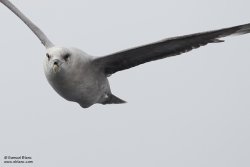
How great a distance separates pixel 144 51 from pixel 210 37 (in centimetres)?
138

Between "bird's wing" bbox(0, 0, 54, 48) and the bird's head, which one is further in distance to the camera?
"bird's wing" bbox(0, 0, 54, 48)

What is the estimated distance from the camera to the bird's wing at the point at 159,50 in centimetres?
1159

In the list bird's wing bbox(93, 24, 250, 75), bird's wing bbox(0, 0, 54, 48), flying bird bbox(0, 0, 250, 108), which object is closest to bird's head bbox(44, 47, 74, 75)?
flying bird bbox(0, 0, 250, 108)

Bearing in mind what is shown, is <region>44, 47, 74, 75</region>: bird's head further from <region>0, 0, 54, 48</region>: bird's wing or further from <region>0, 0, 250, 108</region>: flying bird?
<region>0, 0, 54, 48</region>: bird's wing

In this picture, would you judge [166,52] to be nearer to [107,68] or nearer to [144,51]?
[144,51]

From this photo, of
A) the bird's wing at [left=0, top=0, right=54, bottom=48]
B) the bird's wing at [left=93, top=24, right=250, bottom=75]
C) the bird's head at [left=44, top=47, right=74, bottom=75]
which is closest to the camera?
the bird's head at [left=44, top=47, right=74, bottom=75]

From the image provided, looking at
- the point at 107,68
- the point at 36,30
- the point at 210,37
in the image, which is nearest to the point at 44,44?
the point at 36,30

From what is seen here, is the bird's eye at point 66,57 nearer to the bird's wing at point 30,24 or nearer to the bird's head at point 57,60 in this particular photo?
the bird's head at point 57,60

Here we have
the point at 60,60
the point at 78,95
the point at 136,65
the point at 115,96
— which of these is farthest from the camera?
the point at 115,96

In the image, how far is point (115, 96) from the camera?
1376 centimetres

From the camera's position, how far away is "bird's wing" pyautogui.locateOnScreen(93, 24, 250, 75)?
1159 centimetres

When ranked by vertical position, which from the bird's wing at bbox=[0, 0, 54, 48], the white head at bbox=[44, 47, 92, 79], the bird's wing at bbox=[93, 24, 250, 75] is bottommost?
the white head at bbox=[44, 47, 92, 79]

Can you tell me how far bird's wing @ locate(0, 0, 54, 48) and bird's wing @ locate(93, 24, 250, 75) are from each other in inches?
57.8

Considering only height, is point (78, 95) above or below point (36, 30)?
below
